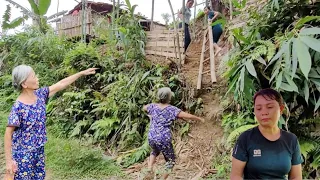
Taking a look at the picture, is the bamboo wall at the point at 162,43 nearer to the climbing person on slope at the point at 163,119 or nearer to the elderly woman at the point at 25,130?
the climbing person on slope at the point at 163,119

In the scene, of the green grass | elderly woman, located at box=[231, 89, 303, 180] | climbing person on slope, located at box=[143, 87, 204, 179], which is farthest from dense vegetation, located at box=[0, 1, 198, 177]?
elderly woman, located at box=[231, 89, 303, 180]

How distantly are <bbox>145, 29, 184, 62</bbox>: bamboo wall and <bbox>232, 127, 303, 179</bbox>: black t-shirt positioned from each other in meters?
4.59

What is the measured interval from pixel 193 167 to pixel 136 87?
200cm

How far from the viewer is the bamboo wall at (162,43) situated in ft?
20.6

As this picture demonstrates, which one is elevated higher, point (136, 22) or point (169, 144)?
point (136, 22)

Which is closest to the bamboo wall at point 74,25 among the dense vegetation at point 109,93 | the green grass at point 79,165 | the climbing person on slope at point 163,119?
the dense vegetation at point 109,93

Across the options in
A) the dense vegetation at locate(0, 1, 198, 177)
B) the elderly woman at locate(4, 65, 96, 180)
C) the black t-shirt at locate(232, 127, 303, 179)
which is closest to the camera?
the black t-shirt at locate(232, 127, 303, 179)

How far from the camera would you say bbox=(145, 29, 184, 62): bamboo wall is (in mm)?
6266

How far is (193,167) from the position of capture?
427 centimetres

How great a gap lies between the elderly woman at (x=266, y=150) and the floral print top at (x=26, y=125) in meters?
1.49

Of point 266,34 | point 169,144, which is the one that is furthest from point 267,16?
point 169,144

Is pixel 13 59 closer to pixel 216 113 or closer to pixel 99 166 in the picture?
pixel 99 166

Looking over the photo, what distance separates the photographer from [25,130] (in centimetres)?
227

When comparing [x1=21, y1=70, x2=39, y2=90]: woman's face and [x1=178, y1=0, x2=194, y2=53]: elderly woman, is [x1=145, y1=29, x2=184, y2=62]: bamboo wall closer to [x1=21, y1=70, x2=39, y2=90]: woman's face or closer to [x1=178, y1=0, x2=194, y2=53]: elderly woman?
[x1=178, y1=0, x2=194, y2=53]: elderly woman
